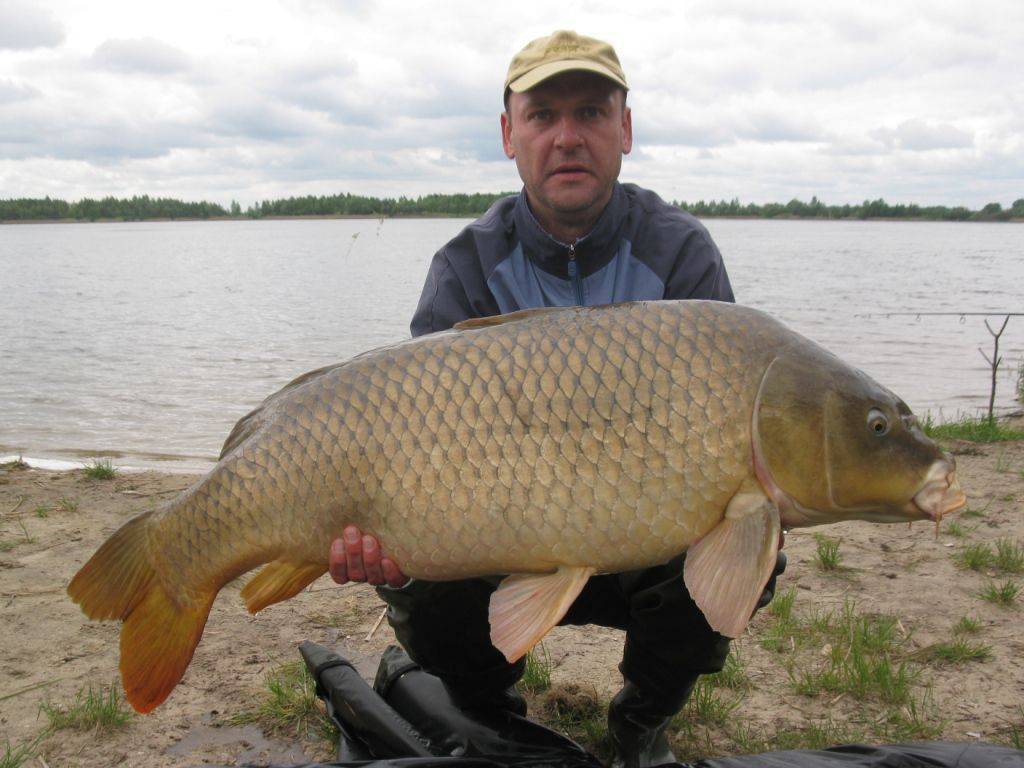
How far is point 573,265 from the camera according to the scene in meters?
2.37

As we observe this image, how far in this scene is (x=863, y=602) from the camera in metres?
2.73

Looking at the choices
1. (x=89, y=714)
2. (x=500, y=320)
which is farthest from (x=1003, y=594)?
(x=89, y=714)

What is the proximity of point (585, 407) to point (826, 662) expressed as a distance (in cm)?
124

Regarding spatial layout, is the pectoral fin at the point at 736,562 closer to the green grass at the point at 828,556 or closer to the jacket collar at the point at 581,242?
the jacket collar at the point at 581,242

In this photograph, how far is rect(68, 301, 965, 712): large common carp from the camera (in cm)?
157

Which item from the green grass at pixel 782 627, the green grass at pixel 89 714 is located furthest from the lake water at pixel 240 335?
the green grass at pixel 782 627

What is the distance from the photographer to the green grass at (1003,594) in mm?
2629

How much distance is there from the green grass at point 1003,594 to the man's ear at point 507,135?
1906mm

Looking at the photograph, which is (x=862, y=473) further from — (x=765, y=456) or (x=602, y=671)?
(x=602, y=671)

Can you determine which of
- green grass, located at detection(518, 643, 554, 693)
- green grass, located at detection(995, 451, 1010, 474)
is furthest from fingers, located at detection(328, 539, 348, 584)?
green grass, located at detection(995, 451, 1010, 474)

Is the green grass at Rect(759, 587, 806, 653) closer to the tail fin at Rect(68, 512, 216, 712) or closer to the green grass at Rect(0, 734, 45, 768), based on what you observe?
the tail fin at Rect(68, 512, 216, 712)

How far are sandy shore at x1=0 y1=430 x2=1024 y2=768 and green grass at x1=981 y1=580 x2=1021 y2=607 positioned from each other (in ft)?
0.11

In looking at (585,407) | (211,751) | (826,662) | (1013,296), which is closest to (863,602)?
(826,662)

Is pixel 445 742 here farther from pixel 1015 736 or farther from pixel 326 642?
pixel 1015 736
